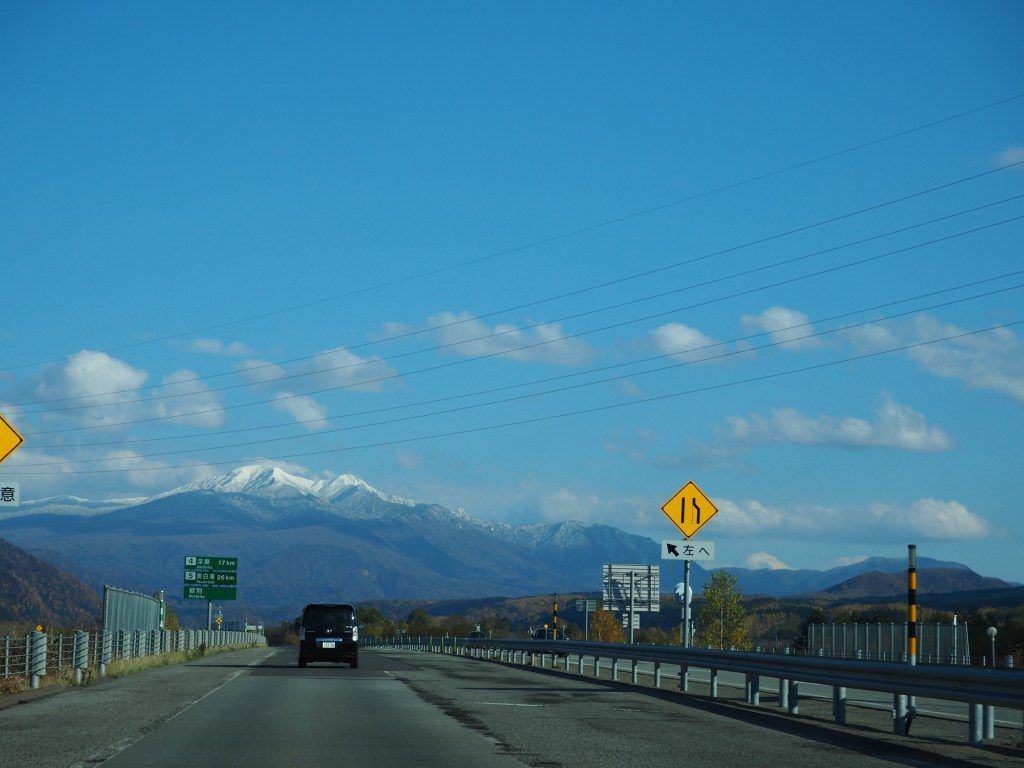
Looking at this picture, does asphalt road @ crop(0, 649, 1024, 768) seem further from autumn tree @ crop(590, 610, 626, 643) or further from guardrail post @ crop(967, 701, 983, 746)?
autumn tree @ crop(590, 610, 626, 643)

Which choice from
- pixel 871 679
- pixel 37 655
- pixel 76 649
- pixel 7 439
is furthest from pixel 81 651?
pixel 871 679

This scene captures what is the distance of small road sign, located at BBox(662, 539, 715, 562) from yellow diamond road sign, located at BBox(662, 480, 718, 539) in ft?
0.97

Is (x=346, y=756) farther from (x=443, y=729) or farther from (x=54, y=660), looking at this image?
(x=54, y=660)

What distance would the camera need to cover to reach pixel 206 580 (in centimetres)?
8588

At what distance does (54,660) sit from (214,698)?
930 cm

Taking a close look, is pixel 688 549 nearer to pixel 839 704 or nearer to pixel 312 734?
pixel 839 704

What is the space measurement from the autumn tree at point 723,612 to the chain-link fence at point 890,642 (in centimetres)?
5745

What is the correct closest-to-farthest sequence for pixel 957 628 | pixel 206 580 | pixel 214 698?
pixel 214 698 < pixel 957 628 < pixel 206 580

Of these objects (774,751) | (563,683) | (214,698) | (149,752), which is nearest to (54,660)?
(214,698)

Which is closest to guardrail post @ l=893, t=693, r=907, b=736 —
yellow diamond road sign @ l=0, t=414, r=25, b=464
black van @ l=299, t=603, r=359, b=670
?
yellow diamond road sign @ l=0, t=414, r=25, b=464

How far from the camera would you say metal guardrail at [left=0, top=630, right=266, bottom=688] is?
25.9 metres

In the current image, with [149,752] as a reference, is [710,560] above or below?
above

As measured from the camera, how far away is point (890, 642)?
187 feet

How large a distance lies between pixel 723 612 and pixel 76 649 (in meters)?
103
